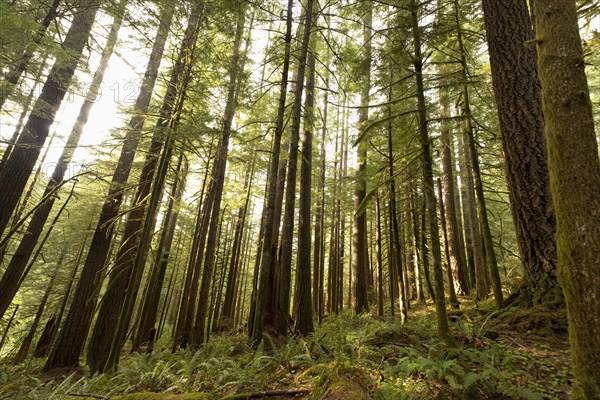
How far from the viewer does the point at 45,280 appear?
19.9 metres

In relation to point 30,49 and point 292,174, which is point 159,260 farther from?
point 30,49

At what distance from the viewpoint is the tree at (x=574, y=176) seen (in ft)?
6.44

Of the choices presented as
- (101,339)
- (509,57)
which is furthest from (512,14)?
(101,339)

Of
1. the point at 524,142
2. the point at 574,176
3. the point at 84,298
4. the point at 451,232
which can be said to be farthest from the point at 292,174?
the point at 451,232

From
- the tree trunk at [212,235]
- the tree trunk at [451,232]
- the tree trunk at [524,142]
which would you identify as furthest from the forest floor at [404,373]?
the tree trunk at [451,232]

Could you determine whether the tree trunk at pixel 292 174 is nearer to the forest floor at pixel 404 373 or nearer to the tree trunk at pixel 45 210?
the forest floor at pixel 404 373

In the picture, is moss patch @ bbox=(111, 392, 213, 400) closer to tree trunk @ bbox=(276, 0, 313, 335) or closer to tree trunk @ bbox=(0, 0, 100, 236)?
tree trunk @ bbox=(276, 0, 313, 335)

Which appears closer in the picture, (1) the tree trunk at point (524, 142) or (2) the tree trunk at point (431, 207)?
(2) the tree trunk at point (431, 207)

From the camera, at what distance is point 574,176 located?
2.14 meters

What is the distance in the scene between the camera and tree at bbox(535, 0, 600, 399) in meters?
1.96

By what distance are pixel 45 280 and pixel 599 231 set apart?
1074 inches

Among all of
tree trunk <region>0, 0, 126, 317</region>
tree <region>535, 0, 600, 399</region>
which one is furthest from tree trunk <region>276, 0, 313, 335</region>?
tree trunk <region>0, 0, 126, 317</region>

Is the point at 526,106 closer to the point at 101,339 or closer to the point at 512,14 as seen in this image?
the point at 512,14

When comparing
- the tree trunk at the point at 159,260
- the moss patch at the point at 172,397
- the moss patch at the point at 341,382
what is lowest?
the moss patch at the point at 172,397
